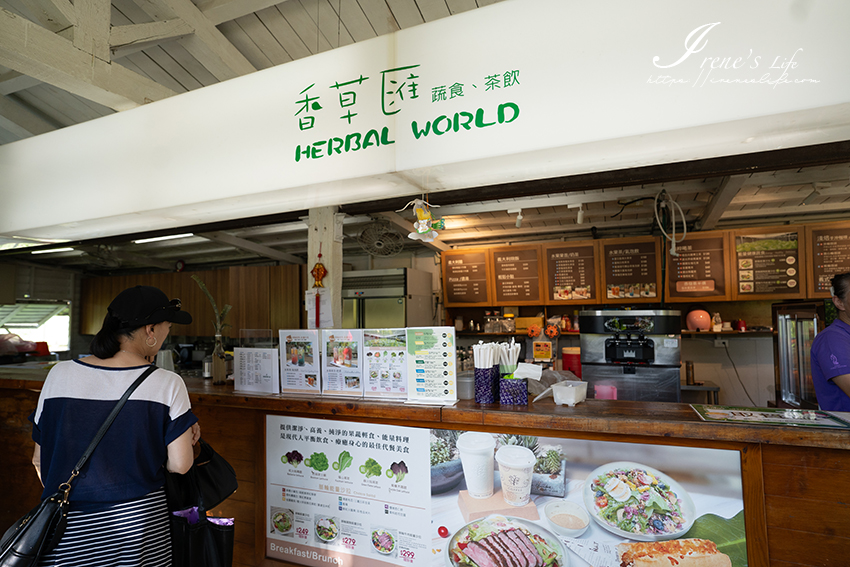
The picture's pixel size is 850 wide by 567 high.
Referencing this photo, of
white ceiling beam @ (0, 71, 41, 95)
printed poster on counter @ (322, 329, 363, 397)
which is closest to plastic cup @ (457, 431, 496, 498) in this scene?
printed poster on counter @ (322, 329, 363, 397)

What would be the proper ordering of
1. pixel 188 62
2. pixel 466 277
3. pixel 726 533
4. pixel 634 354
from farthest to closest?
pixel 466 277 < pixel 634 354 < pixel 188 62 < pixel 726 533

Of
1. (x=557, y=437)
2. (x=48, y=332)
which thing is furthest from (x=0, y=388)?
(x=48, y=332)

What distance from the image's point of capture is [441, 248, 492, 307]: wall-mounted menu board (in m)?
5.78

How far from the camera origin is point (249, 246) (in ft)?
19.9

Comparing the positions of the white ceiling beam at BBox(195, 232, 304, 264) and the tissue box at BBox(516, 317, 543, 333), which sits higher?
the white ceiling beam at BBox(195, 232, 304, 264)

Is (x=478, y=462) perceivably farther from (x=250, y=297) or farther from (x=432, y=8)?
(x=250, y=297)

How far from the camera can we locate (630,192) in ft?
13.8

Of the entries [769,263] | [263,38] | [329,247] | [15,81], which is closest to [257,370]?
[329,247]

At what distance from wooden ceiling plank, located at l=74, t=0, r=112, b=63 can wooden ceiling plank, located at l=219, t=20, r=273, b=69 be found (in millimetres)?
674

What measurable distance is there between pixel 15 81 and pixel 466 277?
179 inches

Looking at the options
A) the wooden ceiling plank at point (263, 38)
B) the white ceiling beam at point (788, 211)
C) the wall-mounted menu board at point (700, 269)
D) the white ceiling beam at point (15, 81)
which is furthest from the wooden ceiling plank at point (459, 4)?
the white ceiling beam at point (788, 211)

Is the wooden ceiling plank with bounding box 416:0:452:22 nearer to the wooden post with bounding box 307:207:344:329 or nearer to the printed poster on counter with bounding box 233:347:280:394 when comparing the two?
the wooden post with bounding box 307:207:344:329

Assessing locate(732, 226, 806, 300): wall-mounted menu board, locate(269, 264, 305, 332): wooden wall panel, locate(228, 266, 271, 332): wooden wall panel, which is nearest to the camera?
locate(732, 226, 806, 300): wall-mounted menu board

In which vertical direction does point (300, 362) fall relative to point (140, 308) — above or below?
below
